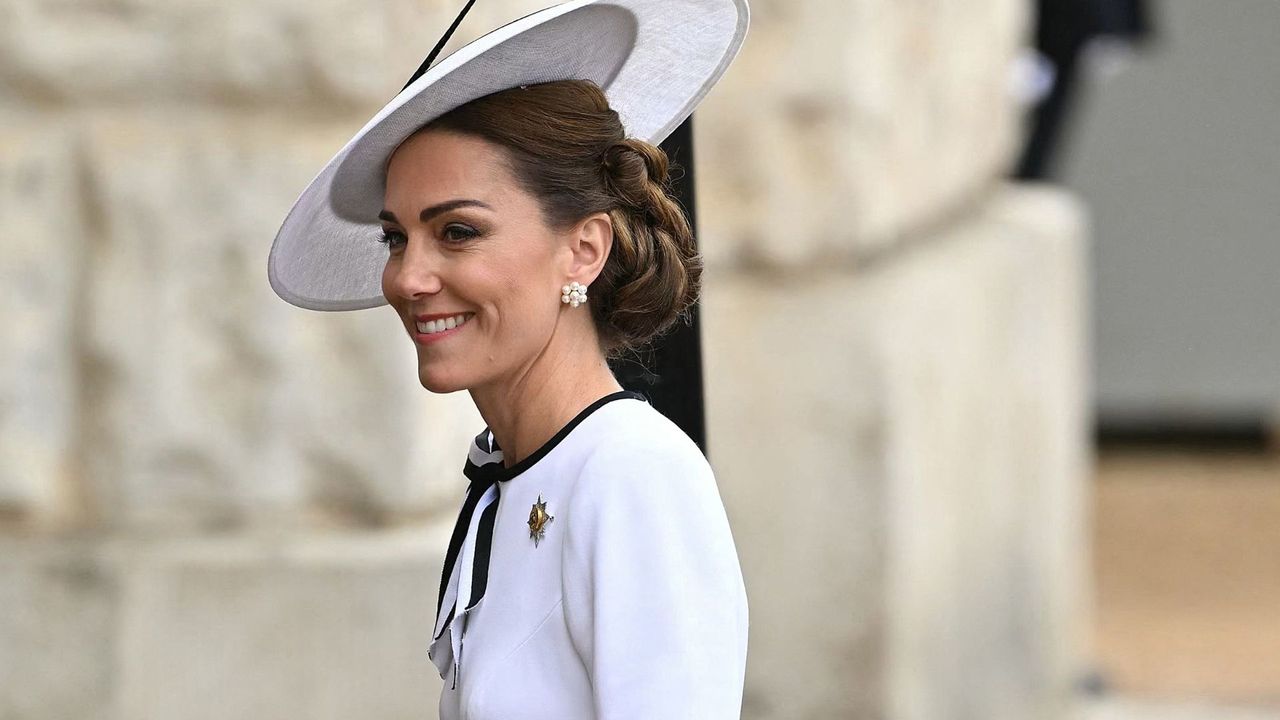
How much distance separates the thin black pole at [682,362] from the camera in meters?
1.54

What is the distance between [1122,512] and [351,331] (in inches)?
214

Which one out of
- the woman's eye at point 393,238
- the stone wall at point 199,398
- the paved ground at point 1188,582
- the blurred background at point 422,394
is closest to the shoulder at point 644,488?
the woman's eye at point 393,238

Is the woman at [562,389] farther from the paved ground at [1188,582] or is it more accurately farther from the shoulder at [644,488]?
the paved ground at [1188,582]

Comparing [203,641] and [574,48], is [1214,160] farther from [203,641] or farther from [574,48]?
[574,48]

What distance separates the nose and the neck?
88 millimetres

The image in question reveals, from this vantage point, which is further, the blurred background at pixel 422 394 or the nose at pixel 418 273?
the blurred background at pixel 422 394

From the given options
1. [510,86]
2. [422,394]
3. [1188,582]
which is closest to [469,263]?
[510,86]

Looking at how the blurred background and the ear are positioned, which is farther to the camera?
the blurred background

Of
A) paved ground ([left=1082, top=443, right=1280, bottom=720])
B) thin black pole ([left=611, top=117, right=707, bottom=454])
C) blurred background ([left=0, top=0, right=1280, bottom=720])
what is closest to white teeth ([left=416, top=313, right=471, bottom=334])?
thin black pole ([left=611, top=117, right=707, bottom=454])

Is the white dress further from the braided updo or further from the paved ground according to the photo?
the paved ground

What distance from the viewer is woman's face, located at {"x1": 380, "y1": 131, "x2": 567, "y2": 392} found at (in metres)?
1.28

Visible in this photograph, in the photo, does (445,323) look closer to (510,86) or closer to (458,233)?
(458,233)

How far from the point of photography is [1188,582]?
6219mm

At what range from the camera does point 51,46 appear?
2381mm
